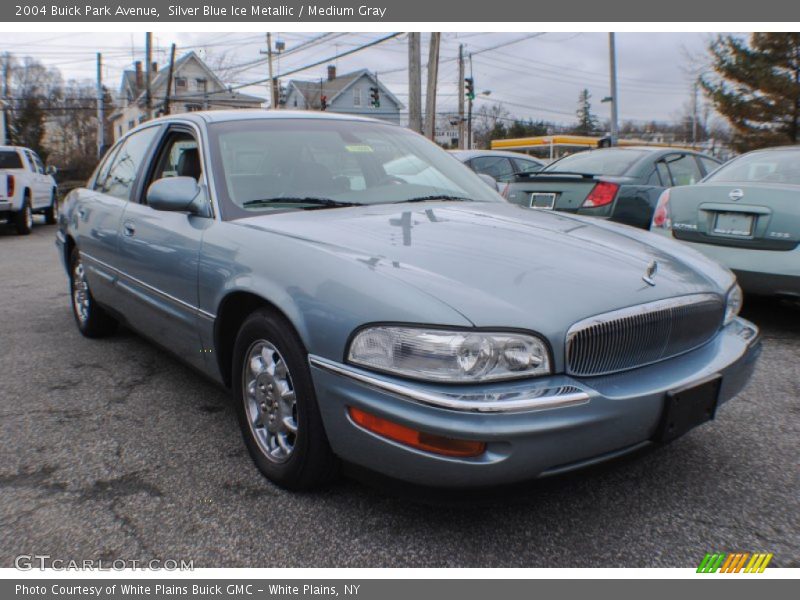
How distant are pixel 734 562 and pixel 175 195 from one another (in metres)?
2.57

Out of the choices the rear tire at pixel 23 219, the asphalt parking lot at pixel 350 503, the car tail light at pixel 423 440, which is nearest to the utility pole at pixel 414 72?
→ the rear tire at pixel 23 219

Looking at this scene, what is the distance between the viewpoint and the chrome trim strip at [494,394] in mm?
1904

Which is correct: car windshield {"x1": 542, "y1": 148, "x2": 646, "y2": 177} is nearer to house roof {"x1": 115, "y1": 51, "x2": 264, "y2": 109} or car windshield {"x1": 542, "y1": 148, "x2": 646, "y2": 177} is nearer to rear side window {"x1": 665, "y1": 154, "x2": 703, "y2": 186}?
rear side window {"x1": 665, "y1": 154, "x2": 703, "y2": 186}

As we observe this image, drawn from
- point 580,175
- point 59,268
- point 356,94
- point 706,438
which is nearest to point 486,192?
point 706,438

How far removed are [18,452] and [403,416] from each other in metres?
2.01

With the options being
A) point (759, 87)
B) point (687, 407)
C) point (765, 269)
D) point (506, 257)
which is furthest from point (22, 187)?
point (759, 87)

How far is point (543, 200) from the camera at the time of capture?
6.74 meters

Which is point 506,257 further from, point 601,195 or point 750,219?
point 601,195

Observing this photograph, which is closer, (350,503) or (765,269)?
(350,503)

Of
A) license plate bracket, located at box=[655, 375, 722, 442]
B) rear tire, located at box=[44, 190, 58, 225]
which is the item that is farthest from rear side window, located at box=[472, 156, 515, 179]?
rear tire, located at box=[44, 190, 58, 225]

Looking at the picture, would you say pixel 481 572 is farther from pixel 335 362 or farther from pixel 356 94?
pixel 356 94

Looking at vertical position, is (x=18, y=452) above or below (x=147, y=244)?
below

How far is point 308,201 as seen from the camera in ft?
10.1

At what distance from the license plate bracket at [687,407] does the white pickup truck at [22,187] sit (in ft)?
47.3
